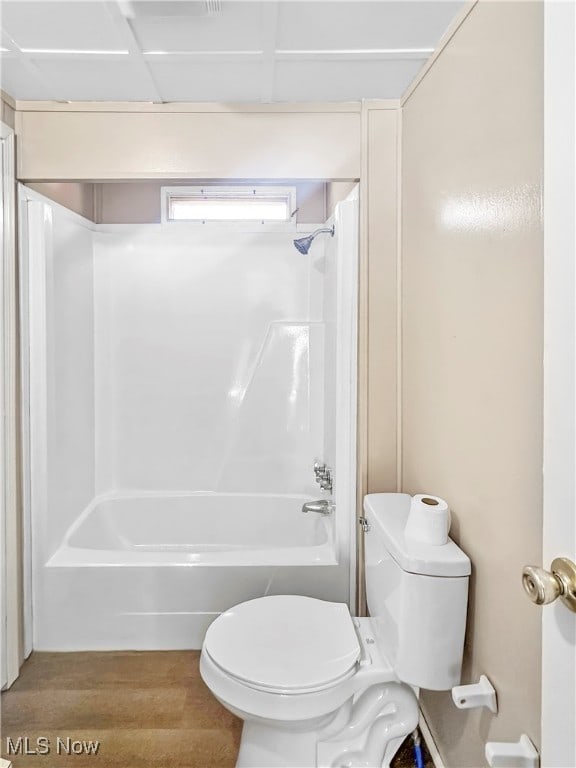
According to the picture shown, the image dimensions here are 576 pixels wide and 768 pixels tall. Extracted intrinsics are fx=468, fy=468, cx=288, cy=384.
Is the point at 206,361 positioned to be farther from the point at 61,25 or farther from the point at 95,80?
the point at 61,25

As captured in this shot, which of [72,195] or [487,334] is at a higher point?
[72,195]

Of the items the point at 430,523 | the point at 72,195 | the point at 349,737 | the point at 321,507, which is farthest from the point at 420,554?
the point at 72,195

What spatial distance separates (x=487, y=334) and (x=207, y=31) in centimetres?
Result: 143

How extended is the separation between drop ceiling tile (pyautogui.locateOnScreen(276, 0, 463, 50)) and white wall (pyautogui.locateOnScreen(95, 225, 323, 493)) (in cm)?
110

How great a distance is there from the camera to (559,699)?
25.7 inches

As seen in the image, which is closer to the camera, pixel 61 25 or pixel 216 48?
pixel 61 25

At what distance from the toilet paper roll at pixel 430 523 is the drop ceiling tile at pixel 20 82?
2.19m

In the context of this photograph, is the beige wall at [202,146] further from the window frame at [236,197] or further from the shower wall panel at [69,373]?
the window frame at [236,197]

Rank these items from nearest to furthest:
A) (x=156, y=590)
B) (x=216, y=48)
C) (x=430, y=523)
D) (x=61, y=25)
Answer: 1. (x=430, y=523)
2. (x=61, y=25)
3. (x=216, y=48)
4. (x=156, y=590)

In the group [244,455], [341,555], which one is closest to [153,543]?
[244,455]

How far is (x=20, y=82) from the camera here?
1982 mm

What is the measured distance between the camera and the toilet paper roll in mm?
1232

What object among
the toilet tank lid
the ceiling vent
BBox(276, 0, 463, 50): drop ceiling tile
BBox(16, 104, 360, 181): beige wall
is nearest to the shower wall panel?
BBox(16, 104, 360, 181): beige wall

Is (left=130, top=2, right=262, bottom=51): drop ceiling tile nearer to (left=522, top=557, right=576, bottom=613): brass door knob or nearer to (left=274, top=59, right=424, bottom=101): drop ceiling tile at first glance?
(left=274, top=59, right=424, bottom=101): drop ceiling tile
